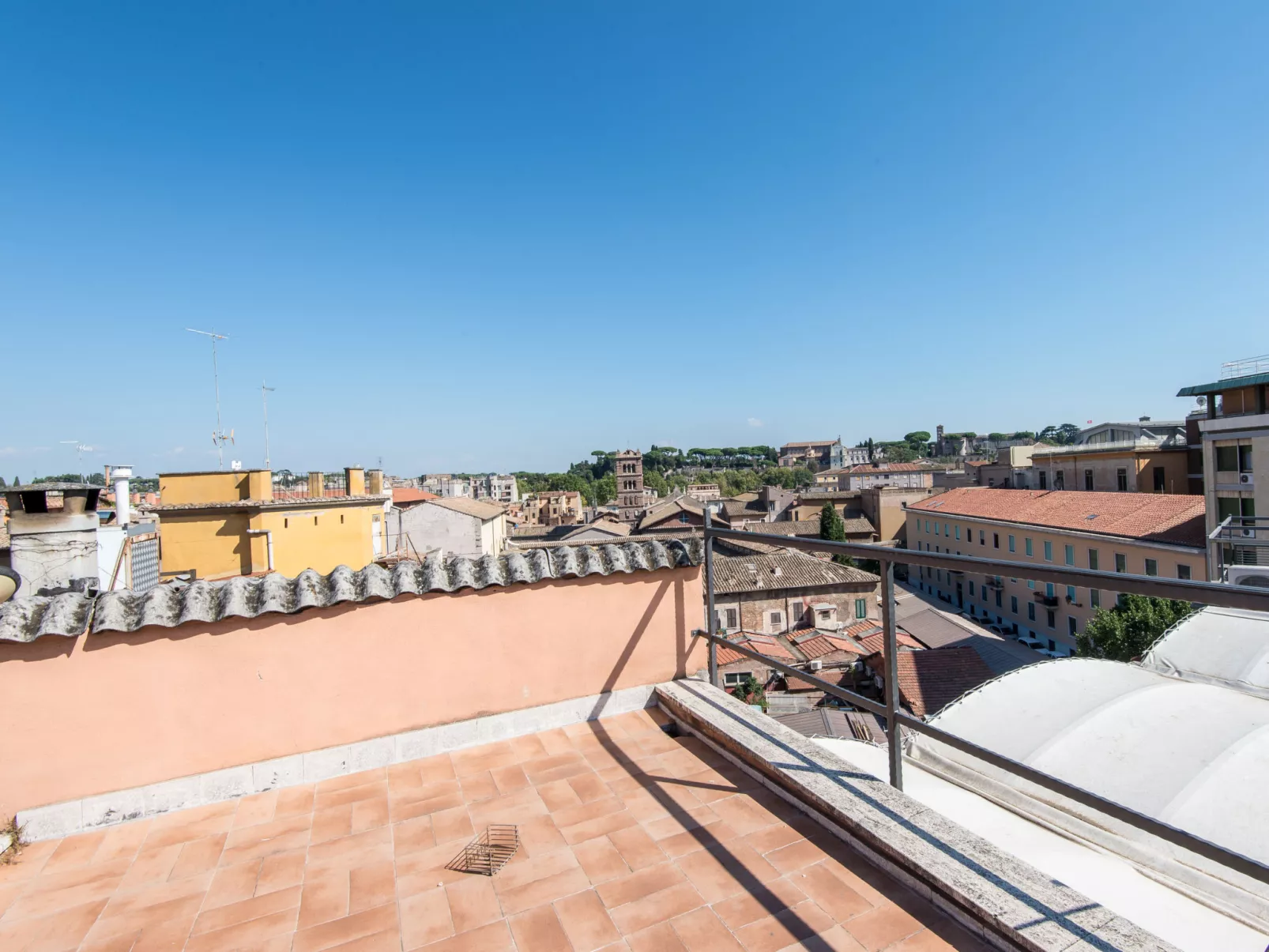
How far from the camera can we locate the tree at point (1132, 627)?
46.1 feet

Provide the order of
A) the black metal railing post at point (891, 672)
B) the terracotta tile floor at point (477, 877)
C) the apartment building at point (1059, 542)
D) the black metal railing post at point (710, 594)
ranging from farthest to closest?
the apartment building at point (1059, 542)
the black metal railing post at point (710, 594)
the black metal railing post at point (891, 672)
the terracotta tile floor at point (477, 877)

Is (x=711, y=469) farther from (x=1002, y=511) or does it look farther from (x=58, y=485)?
(x=58, y=485)

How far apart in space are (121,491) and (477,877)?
830 centimetres

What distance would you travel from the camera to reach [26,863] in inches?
84.7

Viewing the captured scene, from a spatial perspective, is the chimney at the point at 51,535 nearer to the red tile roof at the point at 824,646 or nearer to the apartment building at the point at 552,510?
the red tile roof at the point at 824,646

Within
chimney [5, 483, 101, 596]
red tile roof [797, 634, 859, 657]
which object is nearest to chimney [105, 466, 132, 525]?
chimney [5, 483, 101, 596]

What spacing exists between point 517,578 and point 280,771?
133 cm

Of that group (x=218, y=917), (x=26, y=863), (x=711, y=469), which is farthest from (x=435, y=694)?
(x=711, y=469)

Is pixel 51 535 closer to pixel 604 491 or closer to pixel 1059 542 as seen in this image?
pixel 1059 542

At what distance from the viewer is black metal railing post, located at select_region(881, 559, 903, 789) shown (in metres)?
1.89

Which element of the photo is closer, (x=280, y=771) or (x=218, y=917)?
(x=218, y=917)

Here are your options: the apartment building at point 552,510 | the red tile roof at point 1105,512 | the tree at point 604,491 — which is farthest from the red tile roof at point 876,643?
the tree at point 604,491

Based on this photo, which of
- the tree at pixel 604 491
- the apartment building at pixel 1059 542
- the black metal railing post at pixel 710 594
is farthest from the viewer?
the tree at pixel 604 491

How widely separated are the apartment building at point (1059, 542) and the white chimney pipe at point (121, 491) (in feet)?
54.1
